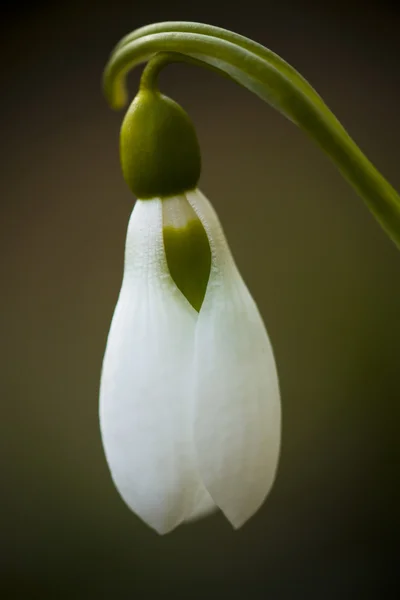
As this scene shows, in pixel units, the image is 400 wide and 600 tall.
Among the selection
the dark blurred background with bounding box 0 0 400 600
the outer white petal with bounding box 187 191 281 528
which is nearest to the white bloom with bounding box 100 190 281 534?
the outer white petal with bounding box 187 191 281 528

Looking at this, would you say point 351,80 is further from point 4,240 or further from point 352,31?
point 4,240

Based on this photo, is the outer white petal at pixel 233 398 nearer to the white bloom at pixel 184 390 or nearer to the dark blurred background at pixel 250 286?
the white bloom at pixel 184 390

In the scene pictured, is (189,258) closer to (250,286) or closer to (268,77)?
(268,77)

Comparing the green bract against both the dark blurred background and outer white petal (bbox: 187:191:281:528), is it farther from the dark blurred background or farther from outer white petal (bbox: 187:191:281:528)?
the dark blurred background

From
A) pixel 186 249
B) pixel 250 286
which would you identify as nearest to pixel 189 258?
pixel 186 249

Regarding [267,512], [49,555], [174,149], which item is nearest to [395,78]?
[174,149]

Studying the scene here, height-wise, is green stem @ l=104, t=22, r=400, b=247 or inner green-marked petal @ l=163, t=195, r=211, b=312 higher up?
green stem @ l=104, t=22, r=400, b=247
